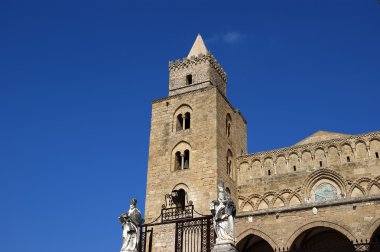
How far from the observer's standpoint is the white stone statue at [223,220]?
482 inches

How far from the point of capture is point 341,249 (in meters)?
21.2

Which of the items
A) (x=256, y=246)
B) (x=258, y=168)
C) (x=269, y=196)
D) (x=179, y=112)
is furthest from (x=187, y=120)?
(x=256, y=246)

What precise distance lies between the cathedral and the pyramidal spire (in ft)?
4.11

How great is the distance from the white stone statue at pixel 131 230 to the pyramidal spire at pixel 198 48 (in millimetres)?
17751

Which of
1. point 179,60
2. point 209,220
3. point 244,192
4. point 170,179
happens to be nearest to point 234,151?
point 244,192

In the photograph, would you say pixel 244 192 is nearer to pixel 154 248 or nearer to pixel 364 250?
pixel 154 248

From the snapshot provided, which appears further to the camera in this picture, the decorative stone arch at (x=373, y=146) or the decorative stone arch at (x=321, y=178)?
the decorative stone arch at (x=321, y=178)

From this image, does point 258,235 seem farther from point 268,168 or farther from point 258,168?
point 258,168

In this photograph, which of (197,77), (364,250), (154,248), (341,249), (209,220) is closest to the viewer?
(209,220)

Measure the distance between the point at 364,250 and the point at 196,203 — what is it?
8722mm

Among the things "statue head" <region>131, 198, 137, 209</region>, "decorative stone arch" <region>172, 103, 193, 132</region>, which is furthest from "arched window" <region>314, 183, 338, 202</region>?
"statue head" <region>131, 198, 137, 209</region>

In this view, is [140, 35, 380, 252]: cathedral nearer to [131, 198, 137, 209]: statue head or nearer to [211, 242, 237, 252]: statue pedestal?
[131, 198, 137, 209]: statue head

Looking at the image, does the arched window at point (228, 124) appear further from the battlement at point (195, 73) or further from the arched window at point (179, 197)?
the arched window at point (179, 197)

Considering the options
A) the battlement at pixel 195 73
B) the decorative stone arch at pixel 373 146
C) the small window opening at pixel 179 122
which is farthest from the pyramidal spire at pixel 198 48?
the decorative stone arch at pixel 373 146
